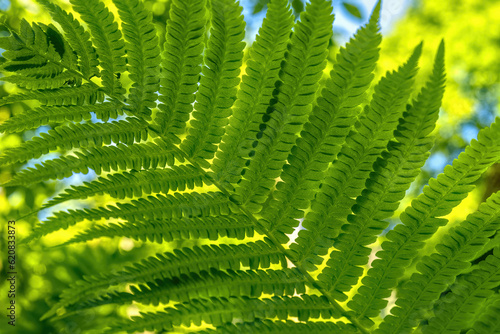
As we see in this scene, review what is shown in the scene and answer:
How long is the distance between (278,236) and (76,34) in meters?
0.61

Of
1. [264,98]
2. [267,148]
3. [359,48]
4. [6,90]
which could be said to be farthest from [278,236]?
[6,90]

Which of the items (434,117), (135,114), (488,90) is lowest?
(135,114)

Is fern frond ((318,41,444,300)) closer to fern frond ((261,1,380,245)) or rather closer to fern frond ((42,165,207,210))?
fern frond ((261,1,380,245))

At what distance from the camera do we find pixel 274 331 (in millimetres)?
778

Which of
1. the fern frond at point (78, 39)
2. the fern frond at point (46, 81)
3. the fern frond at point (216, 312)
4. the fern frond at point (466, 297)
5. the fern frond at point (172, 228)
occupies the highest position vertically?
the fern frond at point (78, 39)

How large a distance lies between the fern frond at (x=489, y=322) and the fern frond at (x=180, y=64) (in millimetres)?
697

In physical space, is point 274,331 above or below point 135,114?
below

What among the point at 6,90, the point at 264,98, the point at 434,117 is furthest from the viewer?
the point at 6,90

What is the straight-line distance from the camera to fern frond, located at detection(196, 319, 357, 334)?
2.52 feet

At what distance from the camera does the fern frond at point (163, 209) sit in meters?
0.86

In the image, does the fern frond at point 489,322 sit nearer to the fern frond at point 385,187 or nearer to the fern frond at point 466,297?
the fern frond at point 466,297

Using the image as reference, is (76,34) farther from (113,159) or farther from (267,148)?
(267,148)

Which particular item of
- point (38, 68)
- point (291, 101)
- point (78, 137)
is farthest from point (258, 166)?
point (38, 68)

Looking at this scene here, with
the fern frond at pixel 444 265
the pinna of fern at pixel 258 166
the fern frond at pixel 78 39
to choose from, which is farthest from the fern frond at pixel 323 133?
the fern frond at pixel 78 39
